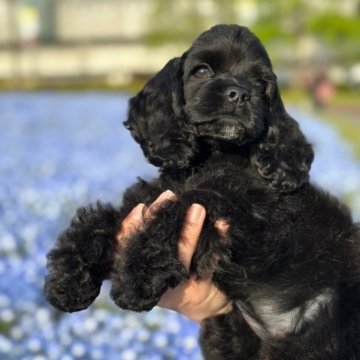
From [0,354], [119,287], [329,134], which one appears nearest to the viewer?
[119,287]

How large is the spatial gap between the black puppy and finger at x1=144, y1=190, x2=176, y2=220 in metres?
0.03

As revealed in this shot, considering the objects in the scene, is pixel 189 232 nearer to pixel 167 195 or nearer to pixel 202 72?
pixel 167 195

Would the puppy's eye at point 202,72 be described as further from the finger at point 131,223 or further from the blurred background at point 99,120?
the finger at point 131,223

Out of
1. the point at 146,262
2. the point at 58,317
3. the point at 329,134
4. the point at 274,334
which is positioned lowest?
the point at 329,134

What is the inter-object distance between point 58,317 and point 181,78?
2054 millimetres

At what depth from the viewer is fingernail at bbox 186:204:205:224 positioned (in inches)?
94.7

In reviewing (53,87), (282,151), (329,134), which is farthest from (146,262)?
(53,87)

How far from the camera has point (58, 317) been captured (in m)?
4.43

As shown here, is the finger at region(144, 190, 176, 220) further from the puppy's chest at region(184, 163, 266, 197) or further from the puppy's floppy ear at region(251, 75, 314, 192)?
the puppy's floppy ear at region(251, 75, 314, 192)

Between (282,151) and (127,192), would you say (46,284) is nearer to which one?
(127,192)

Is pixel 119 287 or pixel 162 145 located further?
pixel 162 145

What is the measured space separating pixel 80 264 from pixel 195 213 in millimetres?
426

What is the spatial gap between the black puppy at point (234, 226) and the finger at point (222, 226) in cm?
2

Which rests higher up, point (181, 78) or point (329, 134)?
point (181, 78)
